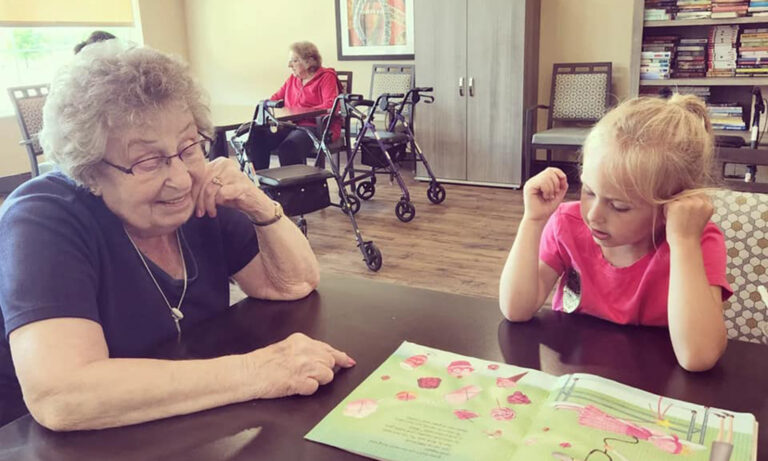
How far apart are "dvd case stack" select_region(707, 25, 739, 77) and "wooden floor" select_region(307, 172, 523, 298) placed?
1.67 metres

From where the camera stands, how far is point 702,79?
15.2ft

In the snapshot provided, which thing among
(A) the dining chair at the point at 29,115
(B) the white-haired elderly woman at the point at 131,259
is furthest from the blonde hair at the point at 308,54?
(B) the white-haired elderly woman at the point at 131,259

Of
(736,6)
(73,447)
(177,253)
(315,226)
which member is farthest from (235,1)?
(73,447)

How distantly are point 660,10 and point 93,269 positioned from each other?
459 centimetres

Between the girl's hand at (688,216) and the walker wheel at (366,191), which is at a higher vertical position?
the girl's hand at (688,216)

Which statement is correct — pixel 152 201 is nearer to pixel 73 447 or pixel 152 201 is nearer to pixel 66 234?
pixel 66 234

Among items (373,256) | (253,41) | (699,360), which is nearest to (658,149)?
(699,360)

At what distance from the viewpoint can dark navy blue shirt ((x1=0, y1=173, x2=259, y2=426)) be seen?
0.99m

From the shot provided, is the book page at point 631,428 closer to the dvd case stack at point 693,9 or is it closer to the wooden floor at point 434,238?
the wooden floor at point 434,238

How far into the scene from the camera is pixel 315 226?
468 centimetres

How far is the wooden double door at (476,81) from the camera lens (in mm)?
5246

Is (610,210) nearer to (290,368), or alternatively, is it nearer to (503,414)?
(503,414)

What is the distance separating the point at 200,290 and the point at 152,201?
0.24 meters

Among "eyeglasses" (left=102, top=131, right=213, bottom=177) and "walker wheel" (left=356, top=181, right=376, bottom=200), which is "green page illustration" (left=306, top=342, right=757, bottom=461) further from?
"walker wheel" (left=356, top=181, right=376, bottom=200)
